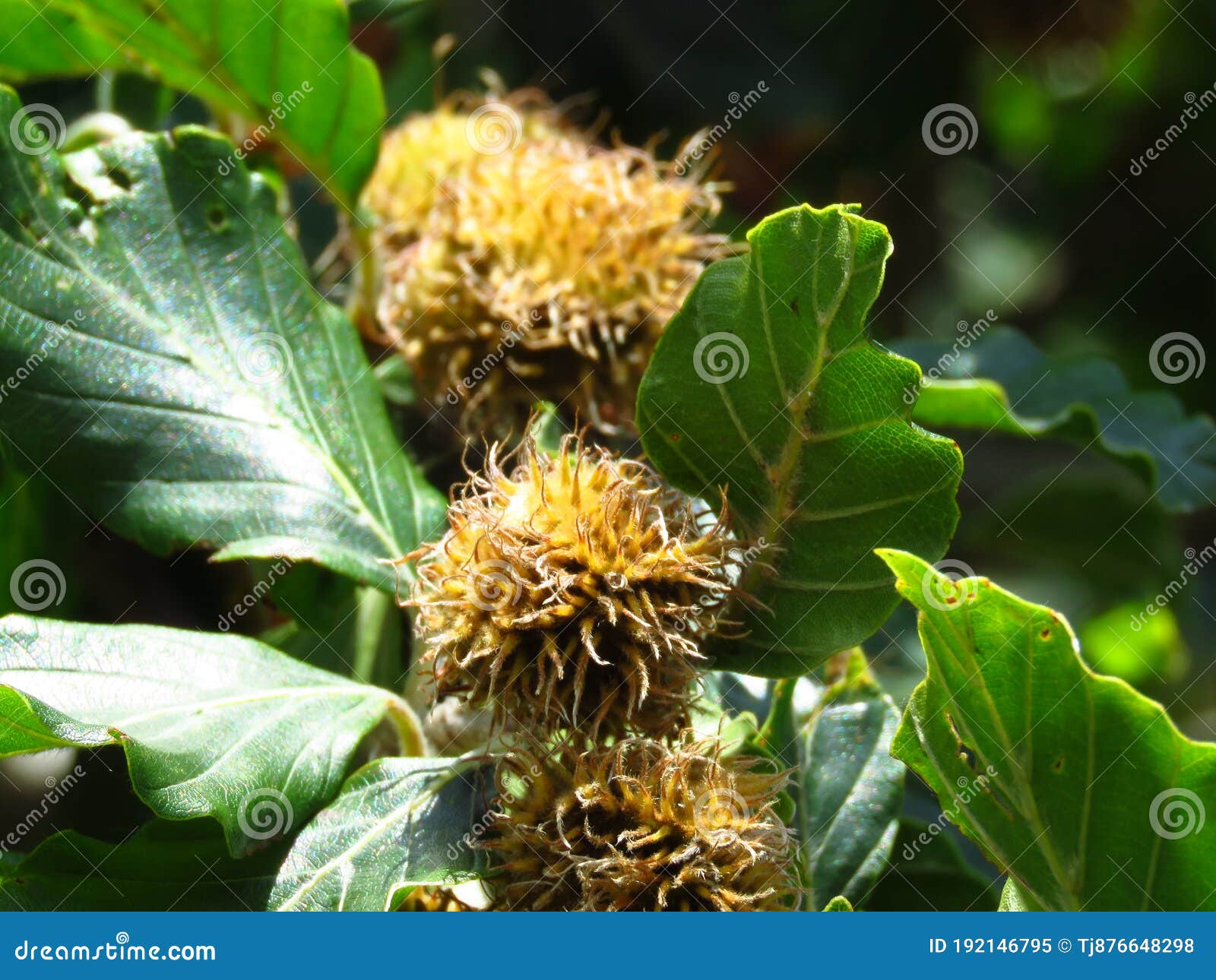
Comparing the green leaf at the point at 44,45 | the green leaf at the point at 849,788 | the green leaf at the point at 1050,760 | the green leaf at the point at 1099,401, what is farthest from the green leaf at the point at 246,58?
the green leaf at the point at 1050,760

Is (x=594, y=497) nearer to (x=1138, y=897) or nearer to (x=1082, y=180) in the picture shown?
(x=1138, y=897)

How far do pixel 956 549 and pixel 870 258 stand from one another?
212 centimetres

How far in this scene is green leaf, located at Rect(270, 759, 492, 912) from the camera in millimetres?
1266

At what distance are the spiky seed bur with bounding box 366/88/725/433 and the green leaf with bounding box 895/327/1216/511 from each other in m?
0.53

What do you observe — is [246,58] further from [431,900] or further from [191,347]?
[431,900]

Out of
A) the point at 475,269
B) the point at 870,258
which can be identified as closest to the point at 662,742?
the point at 870,258

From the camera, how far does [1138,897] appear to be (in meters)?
1.23

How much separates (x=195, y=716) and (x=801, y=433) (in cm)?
70

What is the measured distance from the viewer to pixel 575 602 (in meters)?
1.23

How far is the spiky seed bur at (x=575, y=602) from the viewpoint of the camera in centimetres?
123

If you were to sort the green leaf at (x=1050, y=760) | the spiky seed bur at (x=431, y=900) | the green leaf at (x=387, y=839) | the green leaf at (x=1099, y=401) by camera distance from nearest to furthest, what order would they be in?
the green leaf at (x=1050, y=760), the green leaf at (x=387, y=839), the spiky seed bur at (x=431, y=900), the green leaf at (x=1099, y=401)

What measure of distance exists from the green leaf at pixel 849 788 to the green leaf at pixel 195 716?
0.58m

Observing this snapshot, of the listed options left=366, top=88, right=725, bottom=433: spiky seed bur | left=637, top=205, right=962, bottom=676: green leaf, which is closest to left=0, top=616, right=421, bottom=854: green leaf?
left=637, top=205, right=962, bottom=676: green leaf

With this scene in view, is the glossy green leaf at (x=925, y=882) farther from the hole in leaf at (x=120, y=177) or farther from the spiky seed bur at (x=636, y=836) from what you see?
the hole in leaf at (x=120, y=177)
